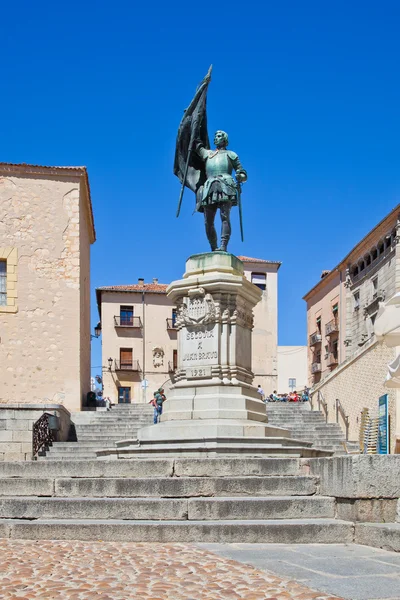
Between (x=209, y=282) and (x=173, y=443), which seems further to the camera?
(x=209, y=282)

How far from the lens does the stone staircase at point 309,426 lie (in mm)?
19844

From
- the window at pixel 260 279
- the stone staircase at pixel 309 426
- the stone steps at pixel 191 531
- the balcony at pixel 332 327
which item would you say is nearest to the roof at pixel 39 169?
the stone staircase at pixel 309 426

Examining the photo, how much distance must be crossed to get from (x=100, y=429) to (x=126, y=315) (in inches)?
1251

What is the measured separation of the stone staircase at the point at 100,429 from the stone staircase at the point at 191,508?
256 inches

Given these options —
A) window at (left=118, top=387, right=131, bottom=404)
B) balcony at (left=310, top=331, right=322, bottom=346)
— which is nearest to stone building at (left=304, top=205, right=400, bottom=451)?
balcony at (left=310, top=331, right=322, bottom=346)

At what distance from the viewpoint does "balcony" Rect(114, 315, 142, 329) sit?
5222cm

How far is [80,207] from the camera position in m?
26.0

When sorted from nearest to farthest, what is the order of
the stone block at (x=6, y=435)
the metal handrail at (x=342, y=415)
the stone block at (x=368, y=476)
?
the stone block at (x=368, y=476) < the stone block at (x=6, y=435) < the metal handrail at (x=342, y=415)

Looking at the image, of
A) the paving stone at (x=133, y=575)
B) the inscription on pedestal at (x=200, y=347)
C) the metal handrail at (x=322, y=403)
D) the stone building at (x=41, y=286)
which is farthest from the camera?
the metal handrail at (x=322, y=403)

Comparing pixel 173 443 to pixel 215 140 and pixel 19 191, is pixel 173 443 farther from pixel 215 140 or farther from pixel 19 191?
pixel 19 191

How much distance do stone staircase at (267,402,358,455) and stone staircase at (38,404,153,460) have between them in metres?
4.00

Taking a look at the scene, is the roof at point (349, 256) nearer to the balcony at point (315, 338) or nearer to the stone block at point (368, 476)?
the balcony at point (315, 338)

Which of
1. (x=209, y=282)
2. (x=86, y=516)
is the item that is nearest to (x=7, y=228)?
(x=209, y=282)

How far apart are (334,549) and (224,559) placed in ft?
3.37
